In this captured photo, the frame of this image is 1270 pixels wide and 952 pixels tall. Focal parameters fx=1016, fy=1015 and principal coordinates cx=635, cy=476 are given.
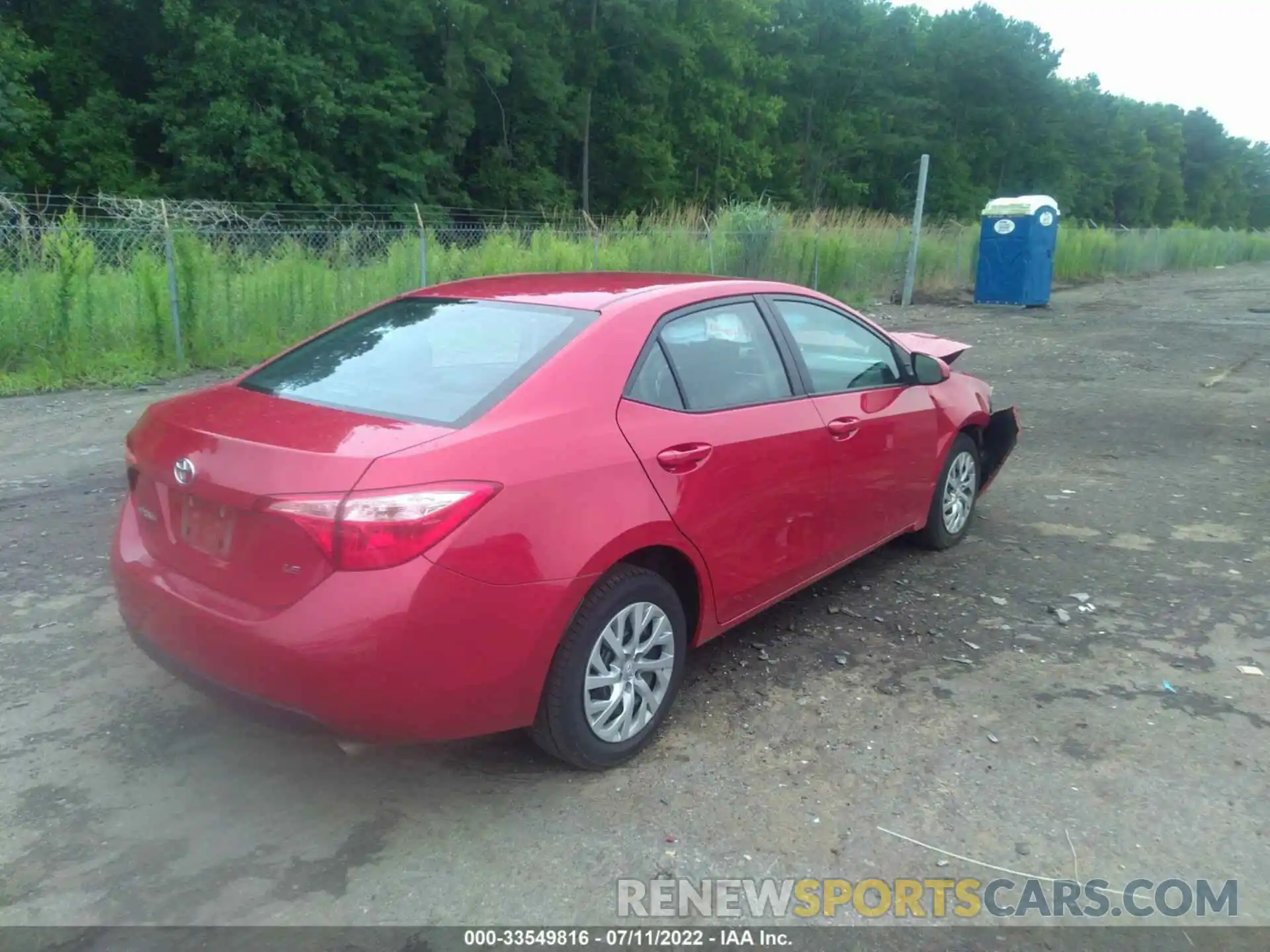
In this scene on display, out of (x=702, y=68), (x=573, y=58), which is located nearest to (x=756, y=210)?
(x=573, y=58)

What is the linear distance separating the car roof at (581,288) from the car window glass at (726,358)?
145 millimetres

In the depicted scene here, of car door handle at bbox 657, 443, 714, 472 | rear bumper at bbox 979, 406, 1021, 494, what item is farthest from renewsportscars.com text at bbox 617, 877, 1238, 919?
rear bumper at bbox 979, 406, 1021, 494

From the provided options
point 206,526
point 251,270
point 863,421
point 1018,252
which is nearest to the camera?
point 206,526

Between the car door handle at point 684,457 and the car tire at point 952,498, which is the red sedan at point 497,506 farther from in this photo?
the car tire at point 952,498

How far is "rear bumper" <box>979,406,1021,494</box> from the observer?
610 centimetres

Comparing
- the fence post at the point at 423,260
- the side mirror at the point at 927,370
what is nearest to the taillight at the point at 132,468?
the side mirror at the point at 927,370

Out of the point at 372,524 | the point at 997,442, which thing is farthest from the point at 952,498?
the point at 372,524

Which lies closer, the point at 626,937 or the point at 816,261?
the point at 626,937

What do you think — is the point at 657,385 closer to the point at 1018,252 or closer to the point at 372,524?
the point at 372,524

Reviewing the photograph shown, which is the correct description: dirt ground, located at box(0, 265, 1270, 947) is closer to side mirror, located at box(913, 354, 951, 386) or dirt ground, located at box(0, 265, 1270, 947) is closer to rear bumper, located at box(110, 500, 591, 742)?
rear bumper, located at box(110, 500, 591, 742)

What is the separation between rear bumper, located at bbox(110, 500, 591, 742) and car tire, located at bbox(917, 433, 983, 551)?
296cm

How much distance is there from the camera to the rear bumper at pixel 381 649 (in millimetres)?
2744

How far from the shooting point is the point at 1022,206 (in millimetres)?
22281

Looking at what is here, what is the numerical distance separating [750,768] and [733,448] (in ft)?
3.71
